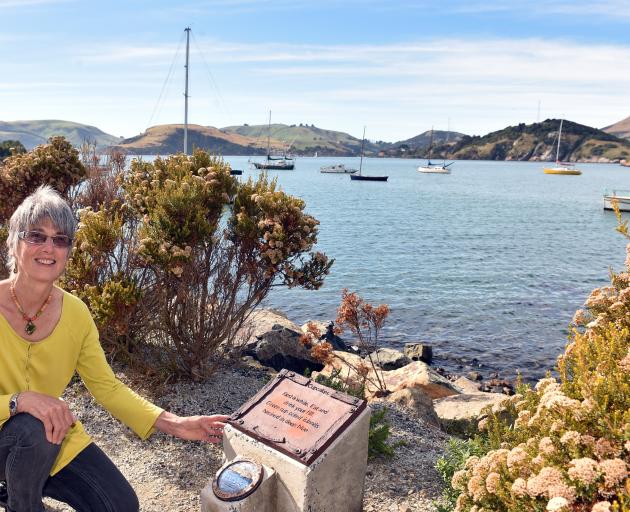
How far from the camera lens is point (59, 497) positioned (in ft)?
12.2

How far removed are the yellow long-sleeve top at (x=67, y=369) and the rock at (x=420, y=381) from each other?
22.4 ft

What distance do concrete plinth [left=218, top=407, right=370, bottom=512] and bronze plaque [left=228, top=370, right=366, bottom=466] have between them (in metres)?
0.05

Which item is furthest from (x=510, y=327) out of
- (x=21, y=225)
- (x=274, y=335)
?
(x=21, y=225)

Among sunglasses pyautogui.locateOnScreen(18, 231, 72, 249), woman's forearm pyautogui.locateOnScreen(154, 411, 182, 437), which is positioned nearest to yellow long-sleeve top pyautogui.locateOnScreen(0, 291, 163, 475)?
woman's forearm pyautogui.locateOnScreen(154, 411, 182, 437)

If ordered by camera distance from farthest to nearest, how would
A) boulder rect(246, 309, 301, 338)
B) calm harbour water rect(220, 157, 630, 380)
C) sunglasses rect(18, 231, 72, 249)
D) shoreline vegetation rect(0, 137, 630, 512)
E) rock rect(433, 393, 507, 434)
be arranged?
calm harbour water rect(220, 157, 630, 380)
boulder rect(246, 309, 301, 338)
rock rect(433, 393, 507, 434)
shoreline vegetation rect(0, 137, 630, 512)
sunglasses rect(18, 231, 72, 249)

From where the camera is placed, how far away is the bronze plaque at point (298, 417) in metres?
4.01

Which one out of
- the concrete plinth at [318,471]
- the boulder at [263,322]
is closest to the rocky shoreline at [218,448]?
the concrete plinth at [318,471]

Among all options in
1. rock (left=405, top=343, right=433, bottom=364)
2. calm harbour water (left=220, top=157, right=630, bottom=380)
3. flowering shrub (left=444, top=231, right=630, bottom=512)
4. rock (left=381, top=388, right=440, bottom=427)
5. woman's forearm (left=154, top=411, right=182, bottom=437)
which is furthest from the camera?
calm harbour water (left=220, top=157, right=630, bottom=380)

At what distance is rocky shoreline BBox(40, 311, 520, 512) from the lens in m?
5.15

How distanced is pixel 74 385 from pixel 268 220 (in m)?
3.25

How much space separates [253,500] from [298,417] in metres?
0.66

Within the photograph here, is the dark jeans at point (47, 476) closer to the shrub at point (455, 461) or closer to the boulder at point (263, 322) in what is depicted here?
the shrub at point (455, 461)

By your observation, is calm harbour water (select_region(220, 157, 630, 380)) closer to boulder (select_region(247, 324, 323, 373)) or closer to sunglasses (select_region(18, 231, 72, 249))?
boulder (select_region(247, 324, 323, 373))

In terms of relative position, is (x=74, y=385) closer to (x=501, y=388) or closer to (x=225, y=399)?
(x=225, y=399)
